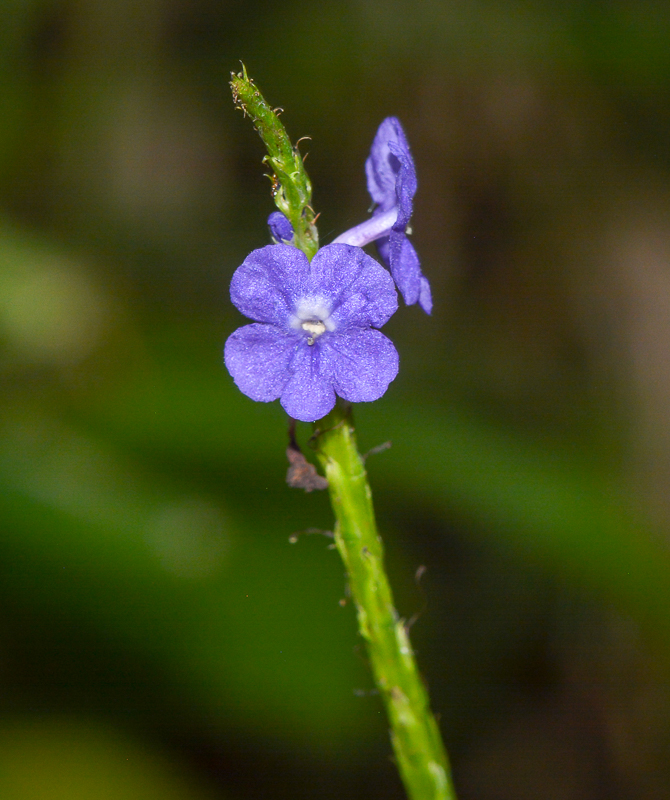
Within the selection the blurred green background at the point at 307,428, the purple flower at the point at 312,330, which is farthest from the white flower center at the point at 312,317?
the blurred green background at the point at 307,428

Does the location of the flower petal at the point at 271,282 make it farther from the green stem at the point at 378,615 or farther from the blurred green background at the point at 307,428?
the blurred green background at the point at 307,428

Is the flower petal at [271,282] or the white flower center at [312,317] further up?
the flower petal at [271,282]

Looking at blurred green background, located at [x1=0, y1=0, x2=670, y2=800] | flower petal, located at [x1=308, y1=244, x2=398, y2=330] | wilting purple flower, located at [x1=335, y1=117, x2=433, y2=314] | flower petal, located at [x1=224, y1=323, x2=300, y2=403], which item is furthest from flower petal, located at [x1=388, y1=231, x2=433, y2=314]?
blurred green background, located at [x1=0, y1=0, x2=670, y2=800]

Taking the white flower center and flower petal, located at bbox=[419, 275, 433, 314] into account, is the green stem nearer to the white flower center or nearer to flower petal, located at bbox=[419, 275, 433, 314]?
the white flower center

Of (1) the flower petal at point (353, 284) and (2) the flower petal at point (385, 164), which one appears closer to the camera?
(1) the flower petal at point (353, 284)

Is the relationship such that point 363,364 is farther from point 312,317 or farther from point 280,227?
point 280,227

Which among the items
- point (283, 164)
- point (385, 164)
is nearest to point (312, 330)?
point (283, 164)
